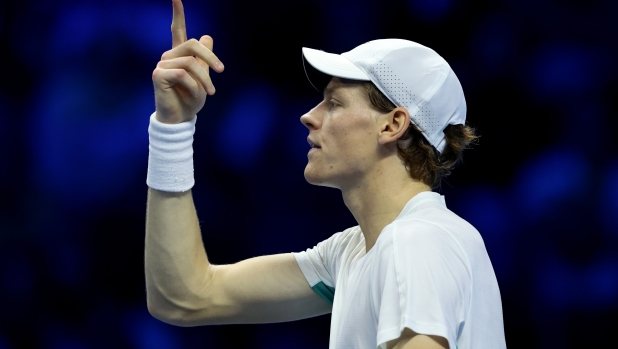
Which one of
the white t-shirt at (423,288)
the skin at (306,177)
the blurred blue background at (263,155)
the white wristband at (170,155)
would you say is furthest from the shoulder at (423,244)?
the blurred blue background at (263,155)

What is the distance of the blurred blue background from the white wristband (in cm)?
81

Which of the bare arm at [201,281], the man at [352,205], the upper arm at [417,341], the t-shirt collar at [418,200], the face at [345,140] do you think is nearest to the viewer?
the upper arm at [417,341]

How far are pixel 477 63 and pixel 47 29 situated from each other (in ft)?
4.79

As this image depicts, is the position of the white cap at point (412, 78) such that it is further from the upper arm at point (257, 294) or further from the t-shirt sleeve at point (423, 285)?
the upper arm at point (257, 294)

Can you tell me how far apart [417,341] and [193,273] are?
764 millimetres

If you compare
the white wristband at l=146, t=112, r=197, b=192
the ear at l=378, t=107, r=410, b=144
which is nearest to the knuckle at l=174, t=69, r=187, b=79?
the white wristband at l=146, t=112, r=197, b=192

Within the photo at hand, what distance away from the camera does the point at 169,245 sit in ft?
6.47

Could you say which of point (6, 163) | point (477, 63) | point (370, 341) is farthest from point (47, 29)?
point (370, 341)

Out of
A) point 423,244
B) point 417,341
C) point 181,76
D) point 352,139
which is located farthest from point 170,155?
point 417,341

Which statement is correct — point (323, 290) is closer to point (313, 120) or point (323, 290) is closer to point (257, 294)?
point (257, 294)

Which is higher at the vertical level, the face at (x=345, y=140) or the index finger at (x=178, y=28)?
the index finger at (x=178, y=28)

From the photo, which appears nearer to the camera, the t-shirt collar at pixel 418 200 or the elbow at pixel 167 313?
the t-shirt collar at pixel 418 200

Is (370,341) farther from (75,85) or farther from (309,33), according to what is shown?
(75,85)

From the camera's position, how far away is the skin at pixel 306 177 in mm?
1840
